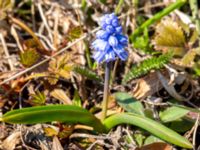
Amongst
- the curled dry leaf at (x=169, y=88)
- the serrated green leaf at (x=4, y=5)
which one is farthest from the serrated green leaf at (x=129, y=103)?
the serrated green leaf at (x=4, y=5)

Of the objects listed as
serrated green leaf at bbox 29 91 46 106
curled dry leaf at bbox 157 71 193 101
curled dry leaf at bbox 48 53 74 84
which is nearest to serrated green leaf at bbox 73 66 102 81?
curled dry leaf at bbox 48 53 74 84

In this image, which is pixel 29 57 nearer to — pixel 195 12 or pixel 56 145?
pixel 56 145

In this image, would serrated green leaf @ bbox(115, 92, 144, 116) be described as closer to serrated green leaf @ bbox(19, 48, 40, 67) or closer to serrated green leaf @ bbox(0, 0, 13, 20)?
serrated green leaf @ bbox(19, 48, 40, 67)

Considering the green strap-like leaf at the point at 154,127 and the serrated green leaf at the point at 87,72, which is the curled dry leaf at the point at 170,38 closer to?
the serrated green leaf at the point at 87,72

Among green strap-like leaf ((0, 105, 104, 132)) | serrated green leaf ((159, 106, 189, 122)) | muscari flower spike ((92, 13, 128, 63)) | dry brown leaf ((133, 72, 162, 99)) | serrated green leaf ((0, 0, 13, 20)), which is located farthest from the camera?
serrated green leaf ((0, 0, 13, 20))

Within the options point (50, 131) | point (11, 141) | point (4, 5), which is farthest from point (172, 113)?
point (4, 5)

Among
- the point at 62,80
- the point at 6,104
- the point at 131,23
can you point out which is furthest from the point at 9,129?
the point at 131,23
